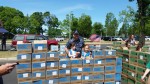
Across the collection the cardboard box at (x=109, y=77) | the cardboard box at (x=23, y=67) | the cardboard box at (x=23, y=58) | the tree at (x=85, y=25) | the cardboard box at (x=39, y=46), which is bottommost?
the cardboard box at (x=109, y=77)

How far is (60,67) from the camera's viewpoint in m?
8.91

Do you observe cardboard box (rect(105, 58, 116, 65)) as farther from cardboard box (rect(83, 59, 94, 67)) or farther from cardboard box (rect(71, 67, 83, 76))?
cardboard box (rect(71, 67, 83, 76))

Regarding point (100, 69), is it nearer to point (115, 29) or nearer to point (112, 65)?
point (112, 65)

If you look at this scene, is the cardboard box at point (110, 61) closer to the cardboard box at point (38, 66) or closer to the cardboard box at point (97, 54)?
the cardboard box at point (97, 54)

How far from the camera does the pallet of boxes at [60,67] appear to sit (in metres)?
8.45

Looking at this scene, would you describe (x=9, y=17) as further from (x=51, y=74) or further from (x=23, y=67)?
(x=23, y=67)

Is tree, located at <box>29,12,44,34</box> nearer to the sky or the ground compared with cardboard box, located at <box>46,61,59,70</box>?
nearer to the sky

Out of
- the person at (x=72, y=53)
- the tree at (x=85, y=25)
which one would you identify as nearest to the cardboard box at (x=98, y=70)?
the person at (x=72, y=53)

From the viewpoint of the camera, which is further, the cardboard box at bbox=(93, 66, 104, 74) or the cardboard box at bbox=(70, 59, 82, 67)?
the cardboard box at bbox=(93, 66, 104, 74)

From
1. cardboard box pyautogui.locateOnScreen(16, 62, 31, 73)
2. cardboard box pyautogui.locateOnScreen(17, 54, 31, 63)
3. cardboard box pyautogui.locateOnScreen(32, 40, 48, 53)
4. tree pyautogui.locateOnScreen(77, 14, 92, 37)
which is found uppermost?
tree pyautogui.locateOnScreen(77, 14, 92, 37)

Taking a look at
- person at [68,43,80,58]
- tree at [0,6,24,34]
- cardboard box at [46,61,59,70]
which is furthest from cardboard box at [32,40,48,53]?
tree at [0,6,24,34]

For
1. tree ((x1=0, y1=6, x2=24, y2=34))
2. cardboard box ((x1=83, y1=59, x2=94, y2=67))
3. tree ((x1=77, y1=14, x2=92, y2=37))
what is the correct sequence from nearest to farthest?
1. cardboard box ((x1=83, y1=59, x2=94, y2=67))
2. tree ((x1=77, y1=14, x2=92, y2=37))
3. tree ((x1=0, y1=6, x2=24, y2=34))

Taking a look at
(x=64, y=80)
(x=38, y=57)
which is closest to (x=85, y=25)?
(x=64, y=80)

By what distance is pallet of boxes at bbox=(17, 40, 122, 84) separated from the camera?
845cm
